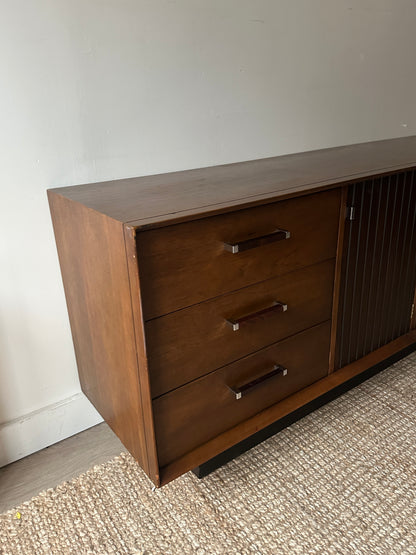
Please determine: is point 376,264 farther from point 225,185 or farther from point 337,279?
point 225,185

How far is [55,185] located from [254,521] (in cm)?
96

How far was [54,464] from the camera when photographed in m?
1.33

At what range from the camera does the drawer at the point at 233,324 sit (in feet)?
3.20

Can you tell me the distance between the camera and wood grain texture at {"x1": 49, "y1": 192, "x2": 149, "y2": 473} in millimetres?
961

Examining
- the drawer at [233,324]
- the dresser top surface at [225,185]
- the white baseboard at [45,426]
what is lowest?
the white baseboard at [45,426]

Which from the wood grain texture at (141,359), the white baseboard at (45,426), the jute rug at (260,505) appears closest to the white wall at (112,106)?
the white baseboard at (45,426)

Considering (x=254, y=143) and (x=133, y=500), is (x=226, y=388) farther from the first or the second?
(x=254, y=143)

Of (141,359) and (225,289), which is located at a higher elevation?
(225,289)

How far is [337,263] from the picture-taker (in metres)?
1.25

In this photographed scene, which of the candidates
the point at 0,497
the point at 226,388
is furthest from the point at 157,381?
the point at 0,497

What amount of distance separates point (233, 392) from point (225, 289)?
26cm

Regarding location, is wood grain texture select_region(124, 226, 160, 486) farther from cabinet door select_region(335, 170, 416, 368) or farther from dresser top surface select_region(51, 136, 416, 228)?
Answer: cabinet door select_region(335, 170, 416, 368)

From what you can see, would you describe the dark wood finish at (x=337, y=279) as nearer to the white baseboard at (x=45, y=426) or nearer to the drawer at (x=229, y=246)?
→ the drawer at (x=229, y=246)

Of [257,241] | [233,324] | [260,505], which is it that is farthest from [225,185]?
[260,505]
